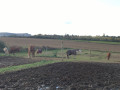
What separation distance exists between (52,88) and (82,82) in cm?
178

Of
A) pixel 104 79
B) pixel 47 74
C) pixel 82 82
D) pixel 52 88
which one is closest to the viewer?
pixel 52 88

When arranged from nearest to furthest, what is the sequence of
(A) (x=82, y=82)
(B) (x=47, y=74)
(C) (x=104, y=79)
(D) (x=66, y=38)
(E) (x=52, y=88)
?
1. (E) (x=52, y=88)
2. (A) (x=82, y=82)
3. (C) (x=104, y=79)
4. (B) (x=47, y=74)
5. (D) (x=66, y=38)

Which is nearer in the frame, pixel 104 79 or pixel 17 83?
pixel 17 83

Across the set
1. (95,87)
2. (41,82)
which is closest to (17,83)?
(41,82)

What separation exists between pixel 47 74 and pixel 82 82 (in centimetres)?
264

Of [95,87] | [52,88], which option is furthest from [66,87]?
[95,87]

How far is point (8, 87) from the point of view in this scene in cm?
902

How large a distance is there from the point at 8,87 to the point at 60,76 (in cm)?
307

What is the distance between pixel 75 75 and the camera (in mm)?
10977

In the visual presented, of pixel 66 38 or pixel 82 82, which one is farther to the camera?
pixel 66 38

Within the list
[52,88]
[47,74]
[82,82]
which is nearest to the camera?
[52,88]

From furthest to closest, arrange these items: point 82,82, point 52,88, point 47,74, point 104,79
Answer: point 47,74, point 104,79, point 82,82, point 52,88

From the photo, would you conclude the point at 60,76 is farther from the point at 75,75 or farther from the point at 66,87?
the point at 66,87

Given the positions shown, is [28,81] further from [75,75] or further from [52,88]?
[75,75]
